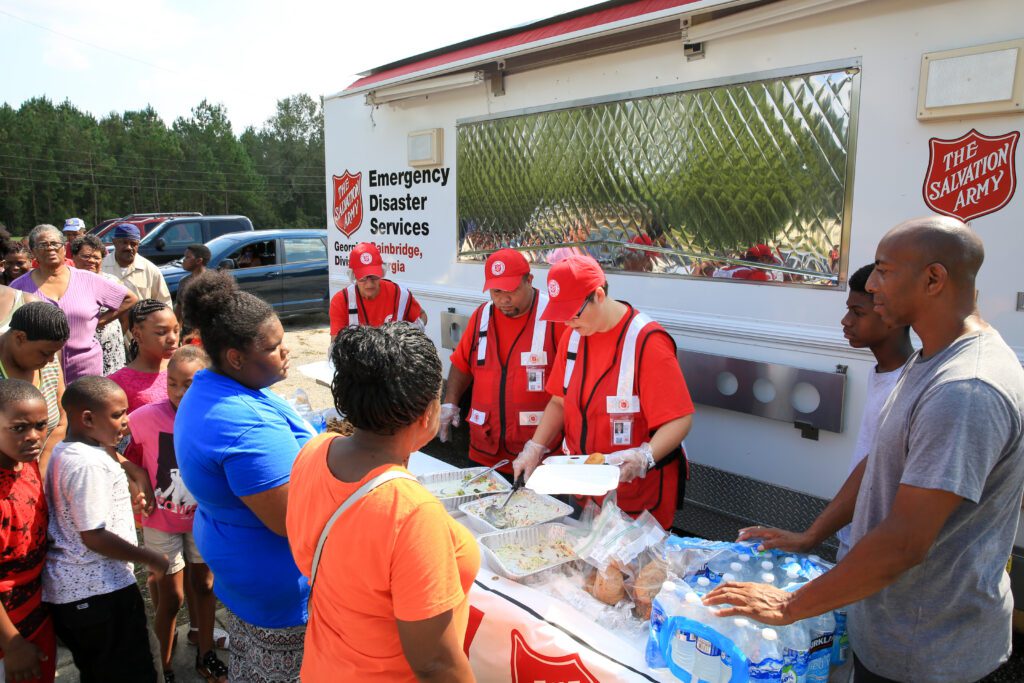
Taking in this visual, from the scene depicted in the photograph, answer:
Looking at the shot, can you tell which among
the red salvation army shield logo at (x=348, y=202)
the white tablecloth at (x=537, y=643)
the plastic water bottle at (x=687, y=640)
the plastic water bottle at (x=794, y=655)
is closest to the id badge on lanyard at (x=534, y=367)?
the white tablecloth at (x=537, y=643)

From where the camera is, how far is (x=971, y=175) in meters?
2.66

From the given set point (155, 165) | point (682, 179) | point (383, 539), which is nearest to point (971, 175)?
point (682, 179)

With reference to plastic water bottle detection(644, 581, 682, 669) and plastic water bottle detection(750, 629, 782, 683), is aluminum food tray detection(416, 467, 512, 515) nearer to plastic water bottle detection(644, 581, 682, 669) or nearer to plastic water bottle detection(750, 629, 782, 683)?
plastic water bottle detection(644, 581, 682, 669)

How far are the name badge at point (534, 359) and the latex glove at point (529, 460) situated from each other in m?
0.52

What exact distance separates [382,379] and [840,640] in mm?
1388

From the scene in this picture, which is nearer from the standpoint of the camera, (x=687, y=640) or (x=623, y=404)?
(x=687, y=640)

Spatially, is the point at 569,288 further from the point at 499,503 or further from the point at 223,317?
the point at 223,317

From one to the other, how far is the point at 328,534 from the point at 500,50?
11.6 ft

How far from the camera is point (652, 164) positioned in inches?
145

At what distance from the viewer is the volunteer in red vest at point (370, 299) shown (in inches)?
186

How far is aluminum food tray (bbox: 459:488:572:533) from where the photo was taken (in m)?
2.60

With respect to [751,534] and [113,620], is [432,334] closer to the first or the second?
[113,620]

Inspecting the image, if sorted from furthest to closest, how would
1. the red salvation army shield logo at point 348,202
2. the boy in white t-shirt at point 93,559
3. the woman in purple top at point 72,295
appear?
the red salvation army shield logo at point 348,202 < the woman in purple top at point 72,295 < the boy in white t-shirt at point 93,559

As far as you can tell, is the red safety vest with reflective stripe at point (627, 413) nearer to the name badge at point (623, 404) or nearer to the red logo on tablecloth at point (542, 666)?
the name badge at point (623, 404)
